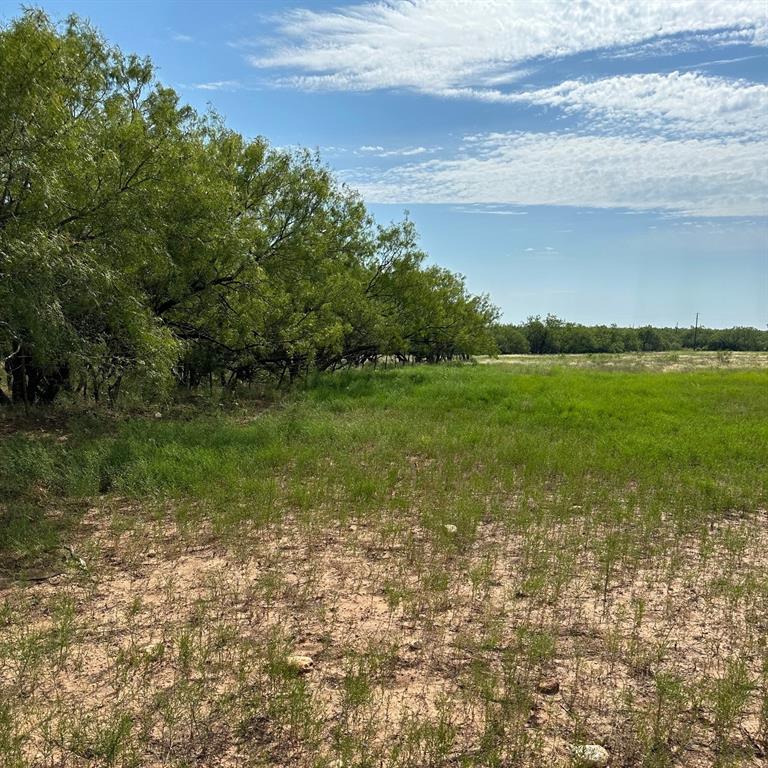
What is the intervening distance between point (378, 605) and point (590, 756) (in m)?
2.12

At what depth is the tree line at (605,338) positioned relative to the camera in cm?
9356

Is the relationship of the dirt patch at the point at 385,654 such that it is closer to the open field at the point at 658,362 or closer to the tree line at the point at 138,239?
the tree line at the point at 138,239

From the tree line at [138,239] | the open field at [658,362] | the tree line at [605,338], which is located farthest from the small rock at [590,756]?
the tree line at [605,338]

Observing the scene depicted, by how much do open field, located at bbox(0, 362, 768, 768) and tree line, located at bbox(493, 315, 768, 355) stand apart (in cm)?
7032

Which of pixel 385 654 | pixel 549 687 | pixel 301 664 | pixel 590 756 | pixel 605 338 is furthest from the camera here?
pixel 605 338

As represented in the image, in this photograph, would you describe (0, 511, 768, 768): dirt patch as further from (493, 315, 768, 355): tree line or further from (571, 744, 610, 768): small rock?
(493, 315, 768, 355): tree line

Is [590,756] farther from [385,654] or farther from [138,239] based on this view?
[138,239]

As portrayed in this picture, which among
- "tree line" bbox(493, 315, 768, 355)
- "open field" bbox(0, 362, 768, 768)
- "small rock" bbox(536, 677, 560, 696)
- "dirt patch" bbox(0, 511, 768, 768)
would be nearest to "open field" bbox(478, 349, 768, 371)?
"tree line" bbox(493, 315, 768, 355)

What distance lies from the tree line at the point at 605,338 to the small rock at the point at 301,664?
7507 cm

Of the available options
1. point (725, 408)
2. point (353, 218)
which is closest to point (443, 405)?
point (725, 408)

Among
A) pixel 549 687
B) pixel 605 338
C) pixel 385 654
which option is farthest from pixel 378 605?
pixel 605 338

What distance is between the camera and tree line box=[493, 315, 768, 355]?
307ft

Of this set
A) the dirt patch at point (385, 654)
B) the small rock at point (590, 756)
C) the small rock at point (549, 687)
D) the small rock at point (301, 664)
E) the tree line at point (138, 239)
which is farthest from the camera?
the tree line at point (138, 239)

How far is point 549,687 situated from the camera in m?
3.63
